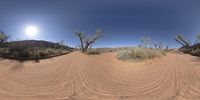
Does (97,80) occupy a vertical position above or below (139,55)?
below

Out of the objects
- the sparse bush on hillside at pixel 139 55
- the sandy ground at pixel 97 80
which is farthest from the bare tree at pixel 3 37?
the sparse bush on hillside at pixel 139 55

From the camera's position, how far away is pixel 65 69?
15.4 metres

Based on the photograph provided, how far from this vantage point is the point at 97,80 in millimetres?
13734

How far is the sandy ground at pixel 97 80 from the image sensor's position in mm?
11109

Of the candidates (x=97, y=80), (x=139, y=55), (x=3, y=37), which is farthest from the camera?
(x=3, y=37)

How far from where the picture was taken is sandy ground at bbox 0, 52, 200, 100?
437 inches

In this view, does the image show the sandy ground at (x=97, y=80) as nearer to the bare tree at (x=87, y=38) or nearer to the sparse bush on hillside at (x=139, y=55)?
the sparse bush on hillside at (x=139, y=55)

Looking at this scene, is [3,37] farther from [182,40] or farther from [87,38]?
[182,40]

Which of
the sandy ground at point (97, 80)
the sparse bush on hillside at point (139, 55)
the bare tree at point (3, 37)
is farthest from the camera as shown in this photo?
the bare tree at point (3, 37)

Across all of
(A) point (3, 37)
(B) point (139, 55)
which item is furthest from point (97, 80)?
(A) point (3, 37)

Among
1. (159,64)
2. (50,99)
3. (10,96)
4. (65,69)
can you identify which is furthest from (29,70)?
(159,64)

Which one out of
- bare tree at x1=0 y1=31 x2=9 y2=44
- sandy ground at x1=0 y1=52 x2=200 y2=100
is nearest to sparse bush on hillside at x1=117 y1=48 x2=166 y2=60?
sandy ground at x1=0 y1=52 x2=200 y2=100

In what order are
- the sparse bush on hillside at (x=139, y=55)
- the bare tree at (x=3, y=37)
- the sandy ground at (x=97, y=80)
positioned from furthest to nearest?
1. the bare tree at (x=3, y=37)
2. the sparse bush on hillside at (x=139, y=55)
3. the sandy ground at (x=97, y=80)

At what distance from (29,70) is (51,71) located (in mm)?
1492
